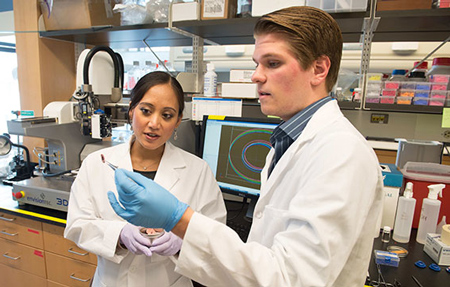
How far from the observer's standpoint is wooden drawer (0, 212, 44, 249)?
1522 mm

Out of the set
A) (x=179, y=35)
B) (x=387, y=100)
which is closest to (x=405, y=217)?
(x=387, y=100)

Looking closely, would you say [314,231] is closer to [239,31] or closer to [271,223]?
[271,223]

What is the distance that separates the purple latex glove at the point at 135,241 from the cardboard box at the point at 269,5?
3.68 ft

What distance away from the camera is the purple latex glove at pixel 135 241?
0.97m

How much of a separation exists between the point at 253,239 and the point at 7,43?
3.86 m

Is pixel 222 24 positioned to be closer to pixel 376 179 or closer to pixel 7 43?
pixel 376 179

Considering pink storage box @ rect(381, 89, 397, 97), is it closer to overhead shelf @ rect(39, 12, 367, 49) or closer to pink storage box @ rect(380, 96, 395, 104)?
pink storage box @ rect(380, 96, 395, 104)

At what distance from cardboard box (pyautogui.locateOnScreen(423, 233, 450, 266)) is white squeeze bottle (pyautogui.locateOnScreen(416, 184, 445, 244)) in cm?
7

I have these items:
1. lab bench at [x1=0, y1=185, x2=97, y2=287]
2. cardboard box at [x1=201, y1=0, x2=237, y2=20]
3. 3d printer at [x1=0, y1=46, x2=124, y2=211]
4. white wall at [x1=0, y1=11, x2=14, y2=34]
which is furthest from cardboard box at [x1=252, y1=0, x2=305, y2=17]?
white wall at [x1=0, y1=11, x2=14, y2=34]

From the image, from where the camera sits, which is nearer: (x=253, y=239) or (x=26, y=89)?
(x=253, y=239)

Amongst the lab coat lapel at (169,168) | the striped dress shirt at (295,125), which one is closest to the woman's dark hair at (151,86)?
the lab coat lapel at (169,168)

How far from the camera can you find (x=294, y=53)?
69cm

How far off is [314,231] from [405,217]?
95 centimetres

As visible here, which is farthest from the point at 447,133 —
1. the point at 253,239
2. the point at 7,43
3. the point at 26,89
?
the point at 7,43
